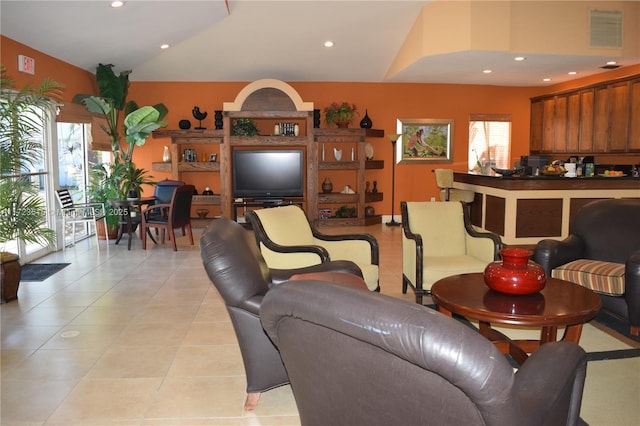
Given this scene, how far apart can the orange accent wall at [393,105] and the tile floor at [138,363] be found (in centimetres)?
485

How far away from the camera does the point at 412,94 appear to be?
1005 cm

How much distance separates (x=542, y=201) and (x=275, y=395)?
505 centimetres

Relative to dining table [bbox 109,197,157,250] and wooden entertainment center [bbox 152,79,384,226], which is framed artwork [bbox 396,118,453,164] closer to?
wooden entertainment center [bbox 152,79,384,226]

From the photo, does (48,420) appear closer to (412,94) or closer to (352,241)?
(352,241)

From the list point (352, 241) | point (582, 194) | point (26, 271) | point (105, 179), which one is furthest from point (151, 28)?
point (582, 194)

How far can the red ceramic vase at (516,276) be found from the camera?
290 centimetres

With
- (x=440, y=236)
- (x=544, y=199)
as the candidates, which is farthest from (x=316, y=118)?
(x=440, y=236)

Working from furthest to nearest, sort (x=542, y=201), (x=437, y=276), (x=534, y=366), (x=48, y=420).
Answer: (x=542, y=201) < (x=437, y=276) < (x=48, y=420) < (x=534, y=366)

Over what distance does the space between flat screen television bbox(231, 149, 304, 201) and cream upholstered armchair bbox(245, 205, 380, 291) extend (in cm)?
503

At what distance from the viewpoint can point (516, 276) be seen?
291 centimetres

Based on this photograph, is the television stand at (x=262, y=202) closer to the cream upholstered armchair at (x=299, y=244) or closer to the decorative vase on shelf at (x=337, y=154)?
the decorative vase on shelf at (x=337, y=154)

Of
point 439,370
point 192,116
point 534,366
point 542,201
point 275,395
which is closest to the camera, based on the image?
point 439,370

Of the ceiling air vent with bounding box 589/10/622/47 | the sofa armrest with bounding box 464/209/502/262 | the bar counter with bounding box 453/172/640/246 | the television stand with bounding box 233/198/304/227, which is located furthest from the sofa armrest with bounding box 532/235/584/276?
the television stand with bounding box 233/198/304/227

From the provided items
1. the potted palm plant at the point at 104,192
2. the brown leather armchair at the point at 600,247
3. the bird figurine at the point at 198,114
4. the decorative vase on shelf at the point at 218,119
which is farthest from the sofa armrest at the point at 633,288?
the bird figurine at the point at 198,114
